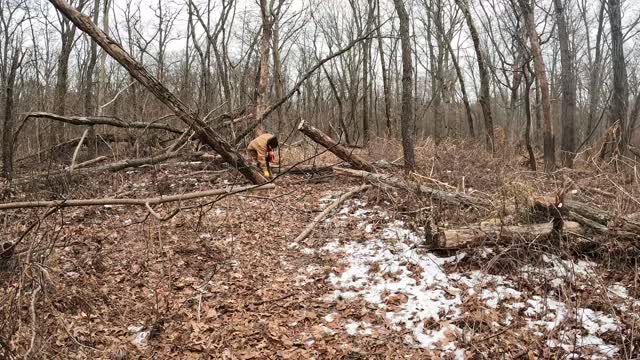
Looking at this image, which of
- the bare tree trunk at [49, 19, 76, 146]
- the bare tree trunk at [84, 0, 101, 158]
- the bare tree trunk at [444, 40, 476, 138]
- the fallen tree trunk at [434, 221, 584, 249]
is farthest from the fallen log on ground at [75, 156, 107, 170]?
the bare tree trunk at [444, 40, 476, 138]

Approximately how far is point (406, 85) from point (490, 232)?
12.9 ft

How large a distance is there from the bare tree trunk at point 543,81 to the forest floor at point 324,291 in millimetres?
3182

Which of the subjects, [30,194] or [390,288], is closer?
[390,288]

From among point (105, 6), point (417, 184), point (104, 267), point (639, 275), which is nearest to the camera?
point (639, 275)

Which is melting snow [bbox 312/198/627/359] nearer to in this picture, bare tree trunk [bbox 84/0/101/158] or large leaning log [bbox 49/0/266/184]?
large leaning log [bbox 49/0/266/184]

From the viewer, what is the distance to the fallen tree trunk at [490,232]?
480 centimetres

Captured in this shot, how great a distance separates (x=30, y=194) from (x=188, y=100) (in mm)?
9310

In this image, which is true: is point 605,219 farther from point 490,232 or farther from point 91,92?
point 91,92

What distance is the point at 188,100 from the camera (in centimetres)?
1518

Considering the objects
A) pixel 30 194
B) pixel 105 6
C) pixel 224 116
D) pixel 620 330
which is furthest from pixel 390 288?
pixel 105 6

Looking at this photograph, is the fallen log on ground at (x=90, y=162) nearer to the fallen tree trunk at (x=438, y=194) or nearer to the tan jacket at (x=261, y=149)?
the tan jacket at (x=261, y=149)

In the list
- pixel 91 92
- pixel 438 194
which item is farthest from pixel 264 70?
pixel 91 92

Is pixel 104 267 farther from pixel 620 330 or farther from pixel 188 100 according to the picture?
pixel 188 100

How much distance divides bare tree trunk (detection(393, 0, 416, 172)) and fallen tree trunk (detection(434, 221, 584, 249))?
3.25 meters
